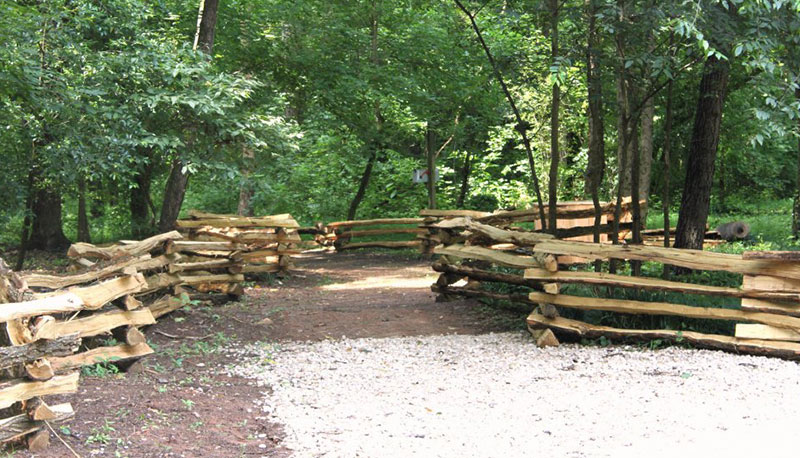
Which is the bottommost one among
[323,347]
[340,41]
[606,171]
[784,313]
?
[323,347]

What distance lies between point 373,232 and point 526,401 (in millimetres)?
13920

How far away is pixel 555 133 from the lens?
9281mm

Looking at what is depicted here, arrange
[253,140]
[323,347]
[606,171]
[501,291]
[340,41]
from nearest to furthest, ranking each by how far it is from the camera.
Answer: [323,347] → [501,291] → [253,140] → [340,41] → [606,171]

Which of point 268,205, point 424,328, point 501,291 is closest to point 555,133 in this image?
point 501,291

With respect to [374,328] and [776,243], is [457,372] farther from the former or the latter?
[776,243]

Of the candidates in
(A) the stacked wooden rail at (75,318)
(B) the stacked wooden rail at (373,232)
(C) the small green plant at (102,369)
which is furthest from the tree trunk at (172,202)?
(C) the small green plant at (102,369)

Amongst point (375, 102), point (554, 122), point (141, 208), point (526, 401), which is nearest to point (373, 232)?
point (375, 102)

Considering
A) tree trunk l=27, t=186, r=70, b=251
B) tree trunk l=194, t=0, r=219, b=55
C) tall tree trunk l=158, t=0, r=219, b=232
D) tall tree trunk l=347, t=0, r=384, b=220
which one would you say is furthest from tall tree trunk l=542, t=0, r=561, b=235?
tree trunk l=27, t=186, r=70, b=251

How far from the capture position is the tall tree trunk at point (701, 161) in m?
9.05

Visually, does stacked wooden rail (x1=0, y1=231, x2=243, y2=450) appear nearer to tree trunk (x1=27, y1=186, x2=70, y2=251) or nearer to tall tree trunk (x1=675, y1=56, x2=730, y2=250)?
tall tree trunk (x1=675, y1=56, x2=730, y2=250)

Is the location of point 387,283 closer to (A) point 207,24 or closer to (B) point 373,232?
(A) point 207,24

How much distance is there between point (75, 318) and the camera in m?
6.48

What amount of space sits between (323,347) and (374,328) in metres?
1.11

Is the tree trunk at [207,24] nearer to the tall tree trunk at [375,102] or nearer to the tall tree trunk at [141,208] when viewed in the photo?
the tall tree trunk at [375,102]
